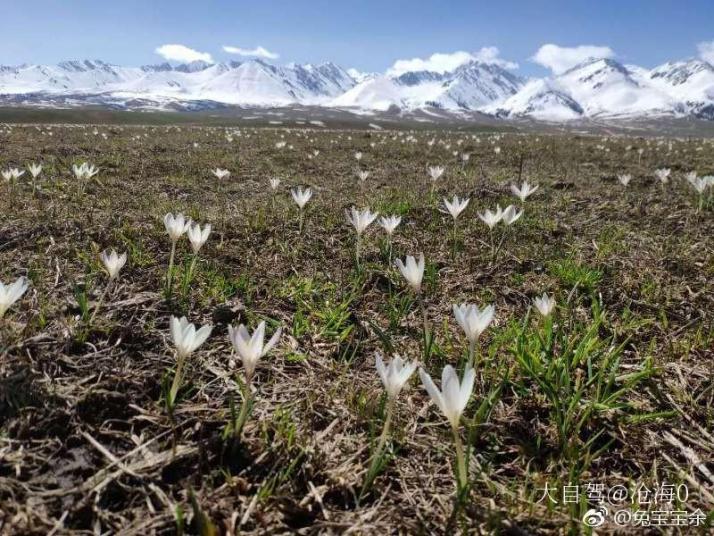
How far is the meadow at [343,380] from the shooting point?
5.30ft

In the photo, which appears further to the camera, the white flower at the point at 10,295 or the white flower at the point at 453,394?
the white flower at the point at 10,295

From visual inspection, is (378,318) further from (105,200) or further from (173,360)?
(105,200)

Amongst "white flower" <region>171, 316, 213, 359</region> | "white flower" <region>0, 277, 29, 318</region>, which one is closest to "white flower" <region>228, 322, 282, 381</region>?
"white flower" <region>171, 316, 213, 359</region>

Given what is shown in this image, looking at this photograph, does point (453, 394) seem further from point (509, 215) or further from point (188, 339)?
point (509, 215)

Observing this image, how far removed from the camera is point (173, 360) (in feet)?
7.62

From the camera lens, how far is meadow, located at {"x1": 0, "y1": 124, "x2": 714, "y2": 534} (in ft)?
5.30

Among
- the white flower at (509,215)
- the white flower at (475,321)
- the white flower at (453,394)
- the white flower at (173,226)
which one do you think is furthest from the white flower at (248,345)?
the white flower at (509,215)

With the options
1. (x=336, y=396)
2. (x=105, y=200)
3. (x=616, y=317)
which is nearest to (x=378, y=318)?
(x=336, y=396)

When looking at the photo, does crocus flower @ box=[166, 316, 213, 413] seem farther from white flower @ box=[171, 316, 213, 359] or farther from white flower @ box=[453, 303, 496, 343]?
white flower @ box=[453, 303, 496, 343]

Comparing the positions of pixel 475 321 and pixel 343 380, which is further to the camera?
→ pixel 343 380

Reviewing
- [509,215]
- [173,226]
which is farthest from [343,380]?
[509,215]

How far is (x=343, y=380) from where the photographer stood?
2.34m

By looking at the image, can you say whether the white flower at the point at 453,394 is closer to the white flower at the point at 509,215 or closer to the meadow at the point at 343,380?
the meadow at the point at 343,380

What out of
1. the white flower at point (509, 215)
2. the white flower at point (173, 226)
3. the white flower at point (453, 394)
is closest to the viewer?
the white flower at point (453, 394)
